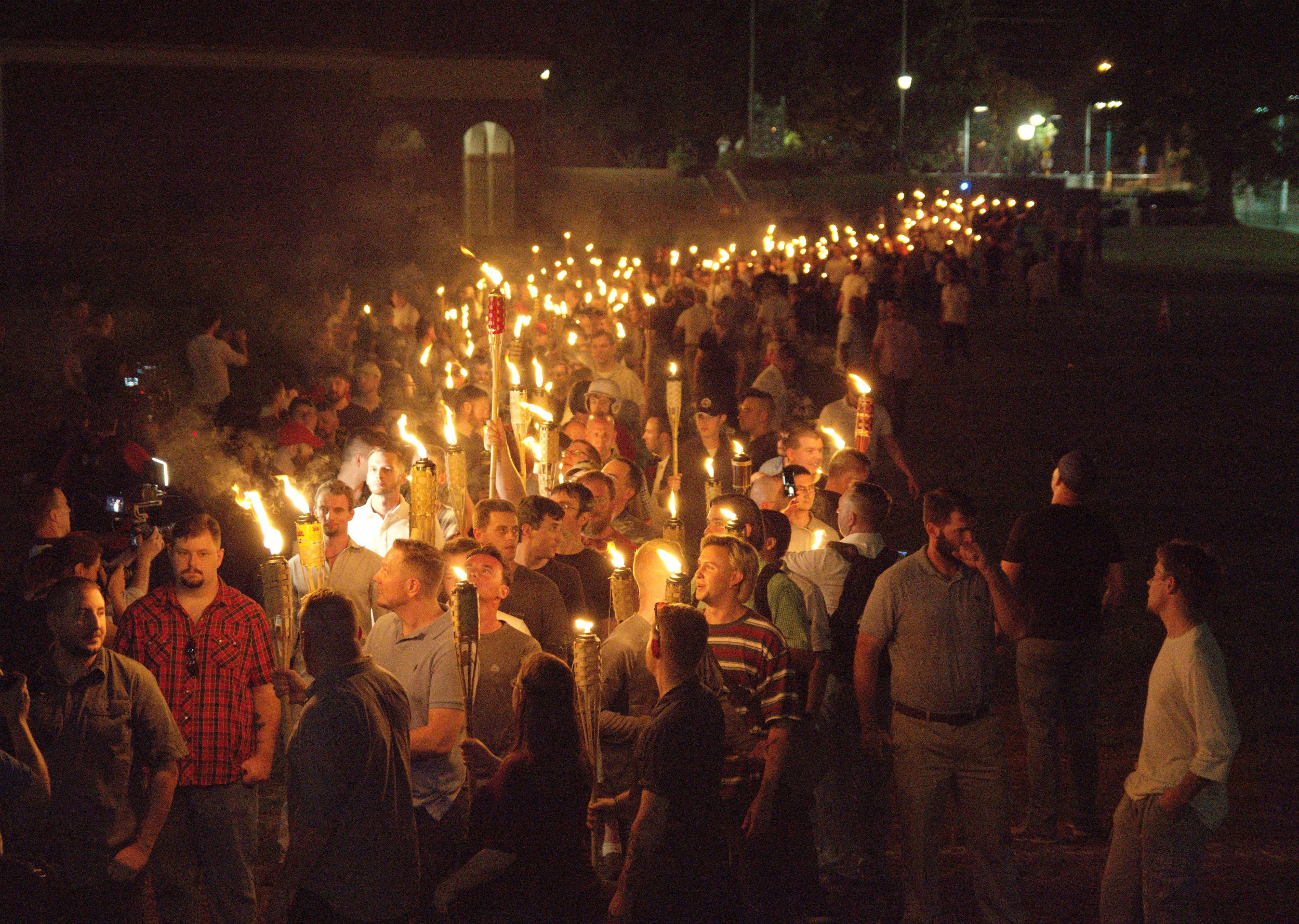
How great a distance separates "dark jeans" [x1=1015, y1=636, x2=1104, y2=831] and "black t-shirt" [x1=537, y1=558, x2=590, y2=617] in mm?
2011

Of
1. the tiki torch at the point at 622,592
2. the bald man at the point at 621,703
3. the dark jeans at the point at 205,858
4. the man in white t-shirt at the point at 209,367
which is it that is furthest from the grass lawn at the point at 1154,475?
the man in white t-shirt at the point at 209,367

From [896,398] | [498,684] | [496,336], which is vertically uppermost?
[496,336]

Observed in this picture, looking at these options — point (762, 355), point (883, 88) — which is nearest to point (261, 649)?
point (762, 355)

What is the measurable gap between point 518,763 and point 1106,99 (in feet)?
186

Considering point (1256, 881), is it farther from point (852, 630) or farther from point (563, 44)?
point (563, 44)

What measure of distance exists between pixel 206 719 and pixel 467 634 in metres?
1.19

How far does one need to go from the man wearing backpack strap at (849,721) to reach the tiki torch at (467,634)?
1.86 meters

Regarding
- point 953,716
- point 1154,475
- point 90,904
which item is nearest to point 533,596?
point 953,716

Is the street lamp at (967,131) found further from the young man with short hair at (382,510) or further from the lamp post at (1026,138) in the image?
the young man with short hair at (382,510)

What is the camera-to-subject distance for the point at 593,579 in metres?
6.49

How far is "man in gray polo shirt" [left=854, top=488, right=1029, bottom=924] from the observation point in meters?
Result: 5.24

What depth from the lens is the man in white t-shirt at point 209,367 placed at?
12.6m

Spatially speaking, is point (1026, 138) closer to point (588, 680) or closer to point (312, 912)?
point (588, 680)

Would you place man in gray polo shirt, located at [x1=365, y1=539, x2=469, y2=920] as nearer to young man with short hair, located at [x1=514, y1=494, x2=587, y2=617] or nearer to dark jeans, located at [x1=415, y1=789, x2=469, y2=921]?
dark jeans, located at [x1=415, y1=789, x2=469, y2=921]
